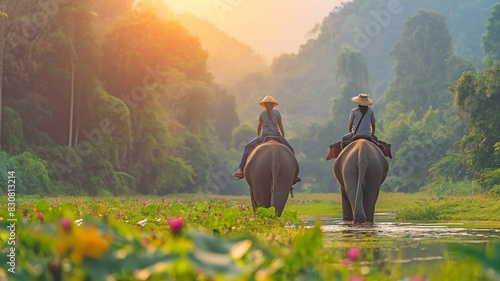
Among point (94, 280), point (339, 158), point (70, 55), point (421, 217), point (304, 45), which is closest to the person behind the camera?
point (94, 280)

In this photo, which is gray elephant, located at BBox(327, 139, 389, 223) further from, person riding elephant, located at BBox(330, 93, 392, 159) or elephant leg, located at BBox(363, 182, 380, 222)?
person riding elephant, located at BBox(330, 93, 392, 159)

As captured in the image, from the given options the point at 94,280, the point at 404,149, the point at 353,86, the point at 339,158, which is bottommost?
the point at 94,280

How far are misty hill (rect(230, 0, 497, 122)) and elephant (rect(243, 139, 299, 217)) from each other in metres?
102

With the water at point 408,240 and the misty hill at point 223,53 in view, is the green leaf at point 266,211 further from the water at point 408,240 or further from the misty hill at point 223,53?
the misty hill at point 223,53

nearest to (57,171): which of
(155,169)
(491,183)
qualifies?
(155,169)

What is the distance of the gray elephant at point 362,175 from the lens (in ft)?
47.6

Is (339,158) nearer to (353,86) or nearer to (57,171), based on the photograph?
(57,171)

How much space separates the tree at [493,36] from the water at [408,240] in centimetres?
4720

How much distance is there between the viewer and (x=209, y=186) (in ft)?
200

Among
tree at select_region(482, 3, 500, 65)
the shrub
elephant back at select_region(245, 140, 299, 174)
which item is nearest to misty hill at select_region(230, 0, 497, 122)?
tree at select_region(482, 3, 500, 65)

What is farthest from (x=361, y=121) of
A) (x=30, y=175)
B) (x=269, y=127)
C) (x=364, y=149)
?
(x=30, y=175)

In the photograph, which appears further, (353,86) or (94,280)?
(353,86)

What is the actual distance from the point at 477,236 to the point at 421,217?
6.68 meters

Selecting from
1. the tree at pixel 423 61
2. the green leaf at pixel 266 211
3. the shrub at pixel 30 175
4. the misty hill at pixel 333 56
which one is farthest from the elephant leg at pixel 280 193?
the misty hill at pixel 333 56
